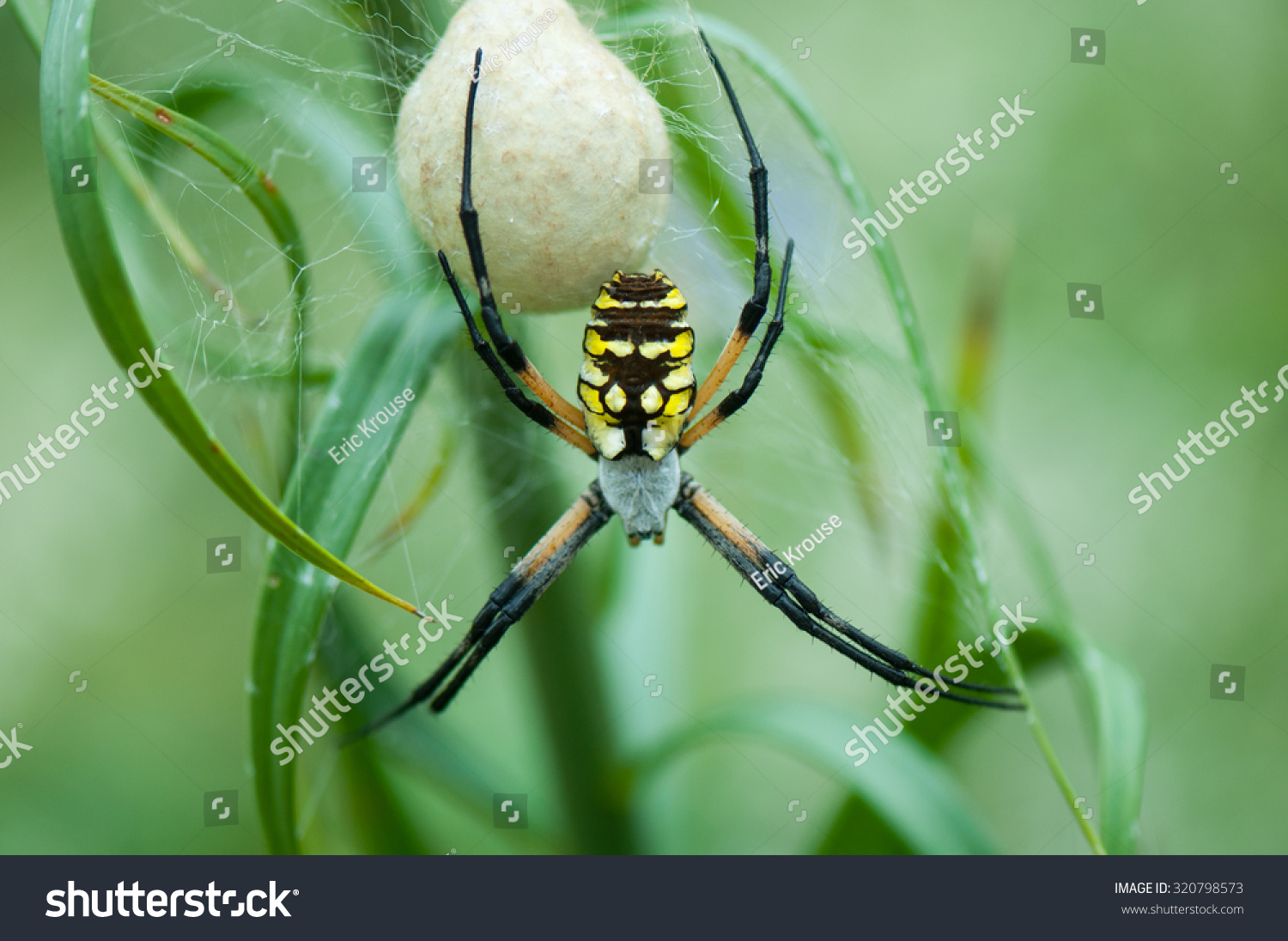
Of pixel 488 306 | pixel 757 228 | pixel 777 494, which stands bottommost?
pixel 488 306

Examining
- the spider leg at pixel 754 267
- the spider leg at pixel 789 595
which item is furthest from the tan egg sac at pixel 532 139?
the spider leg at pixel 789 595

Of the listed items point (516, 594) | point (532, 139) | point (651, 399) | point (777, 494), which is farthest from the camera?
point (777, 494)

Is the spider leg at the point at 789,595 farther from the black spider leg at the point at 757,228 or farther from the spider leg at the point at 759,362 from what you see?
the black spider leg at the point at 757,228

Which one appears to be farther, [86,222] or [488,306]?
[488,306]

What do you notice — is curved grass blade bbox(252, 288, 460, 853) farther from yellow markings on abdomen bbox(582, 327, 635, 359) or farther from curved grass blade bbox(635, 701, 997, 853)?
curved grass blade bbox(635, 701, 997, 853)

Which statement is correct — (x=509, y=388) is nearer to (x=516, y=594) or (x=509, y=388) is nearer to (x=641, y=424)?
(x=641, y=424)

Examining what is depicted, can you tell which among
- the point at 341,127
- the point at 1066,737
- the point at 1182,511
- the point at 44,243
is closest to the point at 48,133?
the point at 341,127

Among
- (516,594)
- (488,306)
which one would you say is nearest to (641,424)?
(488,306)

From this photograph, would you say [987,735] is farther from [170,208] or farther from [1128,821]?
[170,208]
